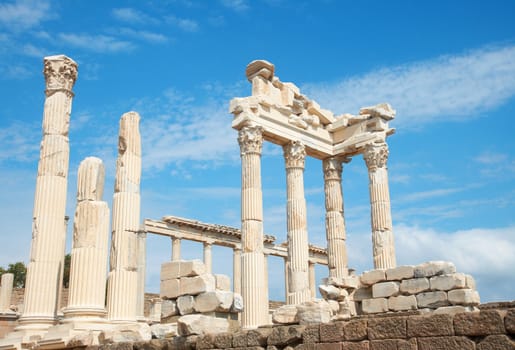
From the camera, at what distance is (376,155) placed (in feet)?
85.5

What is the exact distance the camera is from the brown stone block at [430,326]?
791 cm

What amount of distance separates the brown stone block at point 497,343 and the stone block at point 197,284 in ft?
21.4

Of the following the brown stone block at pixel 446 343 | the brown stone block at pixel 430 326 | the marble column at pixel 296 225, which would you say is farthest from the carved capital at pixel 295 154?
the brown stone block at pixel 446 343

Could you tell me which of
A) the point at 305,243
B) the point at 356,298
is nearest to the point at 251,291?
the point at 305,243

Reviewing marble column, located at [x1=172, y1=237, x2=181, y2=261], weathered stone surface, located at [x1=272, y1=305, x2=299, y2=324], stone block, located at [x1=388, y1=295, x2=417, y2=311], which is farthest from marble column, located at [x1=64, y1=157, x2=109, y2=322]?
marble column, located at [x1=172, y1=237, x2=181, y2=261]

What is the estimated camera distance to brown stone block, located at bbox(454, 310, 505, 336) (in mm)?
7391

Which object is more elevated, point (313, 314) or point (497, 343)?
point (313, 314)

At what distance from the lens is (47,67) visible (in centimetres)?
1745

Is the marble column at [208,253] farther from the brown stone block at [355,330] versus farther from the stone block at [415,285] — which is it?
the brown stone block at [355,330]

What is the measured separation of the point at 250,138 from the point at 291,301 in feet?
22.3

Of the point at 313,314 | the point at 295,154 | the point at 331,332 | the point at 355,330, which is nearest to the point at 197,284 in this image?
the point at 313,314

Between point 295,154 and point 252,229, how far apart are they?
4.41m

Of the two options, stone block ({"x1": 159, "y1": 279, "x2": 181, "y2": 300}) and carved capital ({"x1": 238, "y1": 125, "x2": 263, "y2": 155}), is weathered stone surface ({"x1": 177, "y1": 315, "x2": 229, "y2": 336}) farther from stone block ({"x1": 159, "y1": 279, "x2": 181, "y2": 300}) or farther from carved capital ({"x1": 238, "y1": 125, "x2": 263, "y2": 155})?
carved capital ({"x1": 238, "y1": 125, "x2": 263, "y2": 155})

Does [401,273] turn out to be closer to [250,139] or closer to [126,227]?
[126,227]
